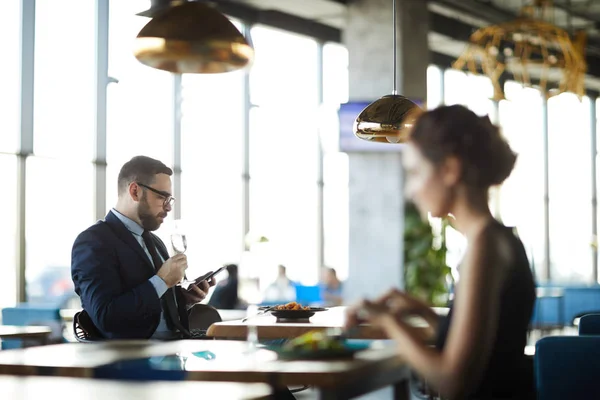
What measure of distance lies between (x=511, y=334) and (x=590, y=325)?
8.21 ft

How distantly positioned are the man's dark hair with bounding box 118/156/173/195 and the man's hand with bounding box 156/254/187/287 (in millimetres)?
567

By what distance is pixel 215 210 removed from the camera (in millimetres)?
10703

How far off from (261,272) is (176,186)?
7293mm

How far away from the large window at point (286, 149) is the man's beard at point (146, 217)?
691cm

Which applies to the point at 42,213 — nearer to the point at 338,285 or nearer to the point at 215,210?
the point at 215,210

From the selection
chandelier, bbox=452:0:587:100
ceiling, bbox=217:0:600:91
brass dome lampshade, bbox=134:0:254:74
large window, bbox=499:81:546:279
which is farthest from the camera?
large window, bbox=499:81:546:279

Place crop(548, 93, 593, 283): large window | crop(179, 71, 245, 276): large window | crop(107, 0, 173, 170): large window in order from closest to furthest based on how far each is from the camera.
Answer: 1. crop(107, 0, 173, 170): large window
2. crop(179, 71, 245, 276): large window
3. crop(548, 93, 593, 283): large window

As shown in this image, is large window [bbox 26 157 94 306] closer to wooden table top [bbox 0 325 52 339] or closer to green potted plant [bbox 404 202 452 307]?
wooden table top [bbox 0 325 52 339]

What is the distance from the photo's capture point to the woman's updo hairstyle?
1.82 metres

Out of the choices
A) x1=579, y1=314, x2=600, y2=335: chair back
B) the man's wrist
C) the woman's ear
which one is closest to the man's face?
the man's wrist

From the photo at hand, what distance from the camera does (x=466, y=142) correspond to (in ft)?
5.96

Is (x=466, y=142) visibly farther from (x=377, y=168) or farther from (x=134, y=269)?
(x=377, y=168)

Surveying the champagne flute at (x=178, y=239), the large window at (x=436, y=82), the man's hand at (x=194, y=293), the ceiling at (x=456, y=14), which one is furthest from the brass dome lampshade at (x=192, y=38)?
the large window at (x=436, y=82)

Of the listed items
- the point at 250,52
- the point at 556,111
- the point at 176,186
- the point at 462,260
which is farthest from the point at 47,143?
the point at 556,111
